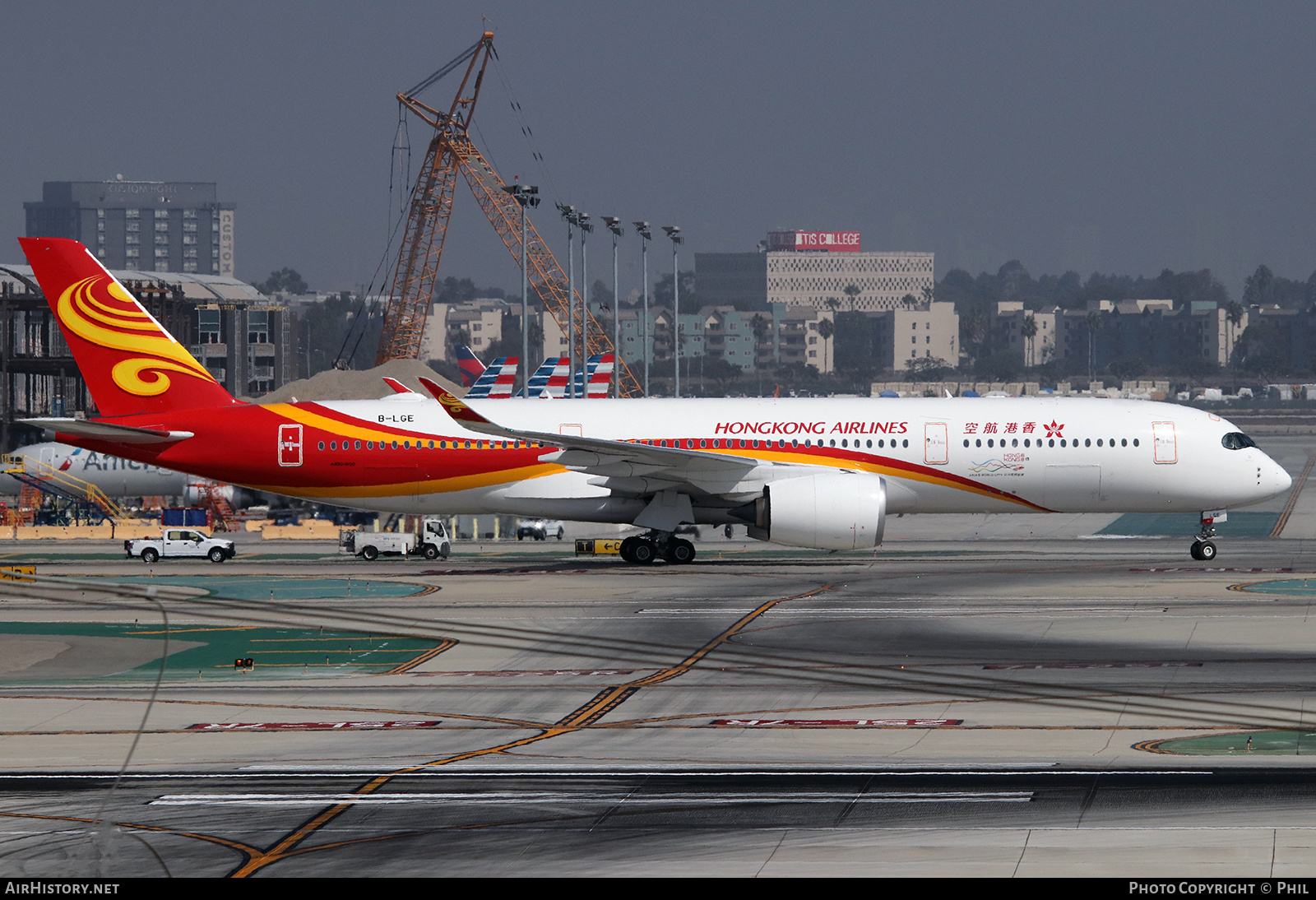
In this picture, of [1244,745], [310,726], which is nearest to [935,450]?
[1244,745]

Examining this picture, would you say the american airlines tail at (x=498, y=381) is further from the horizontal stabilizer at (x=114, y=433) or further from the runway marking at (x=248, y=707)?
the runway marking at (x=248, y=707)

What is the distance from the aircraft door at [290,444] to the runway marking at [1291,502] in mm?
38703

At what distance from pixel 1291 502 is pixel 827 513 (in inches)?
1806

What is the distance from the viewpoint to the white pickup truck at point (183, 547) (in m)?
55.8

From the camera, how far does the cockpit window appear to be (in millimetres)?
47250

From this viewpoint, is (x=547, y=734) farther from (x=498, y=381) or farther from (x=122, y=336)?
(x=498, y=381)

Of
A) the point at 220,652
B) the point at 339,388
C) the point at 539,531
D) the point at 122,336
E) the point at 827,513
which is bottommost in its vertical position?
the point at 539,531

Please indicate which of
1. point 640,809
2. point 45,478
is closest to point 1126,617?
point 640,809

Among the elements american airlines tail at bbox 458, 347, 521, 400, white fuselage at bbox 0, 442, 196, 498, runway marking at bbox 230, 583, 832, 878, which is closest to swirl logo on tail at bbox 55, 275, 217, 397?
runway marking at bbox 230, 583, 832, 878

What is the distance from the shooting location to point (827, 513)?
43844mm

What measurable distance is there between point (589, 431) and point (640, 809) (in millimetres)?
29754

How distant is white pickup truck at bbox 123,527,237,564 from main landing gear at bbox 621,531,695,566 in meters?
16.6

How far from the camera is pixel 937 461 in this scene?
46344mm

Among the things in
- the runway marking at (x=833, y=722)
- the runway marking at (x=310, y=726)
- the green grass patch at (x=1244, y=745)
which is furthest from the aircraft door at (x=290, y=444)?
the green grass patch at (x=1244, y=745)
